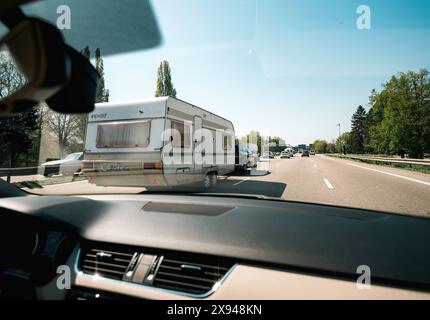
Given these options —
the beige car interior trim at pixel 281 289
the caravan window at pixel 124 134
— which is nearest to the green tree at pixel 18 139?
the beige car interior trim at pixel 281 289

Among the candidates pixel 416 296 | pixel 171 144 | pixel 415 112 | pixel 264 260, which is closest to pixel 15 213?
pixel 264 260

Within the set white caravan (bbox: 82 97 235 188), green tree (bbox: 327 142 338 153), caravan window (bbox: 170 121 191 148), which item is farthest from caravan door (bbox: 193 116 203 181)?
green tree (bbox: 327 142 338 153)

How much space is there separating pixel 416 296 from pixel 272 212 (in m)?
1.02

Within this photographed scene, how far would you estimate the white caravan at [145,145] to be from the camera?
7473 millimetres

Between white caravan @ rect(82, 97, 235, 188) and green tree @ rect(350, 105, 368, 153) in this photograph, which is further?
green tree @ rect(350, 105, 368, 153)

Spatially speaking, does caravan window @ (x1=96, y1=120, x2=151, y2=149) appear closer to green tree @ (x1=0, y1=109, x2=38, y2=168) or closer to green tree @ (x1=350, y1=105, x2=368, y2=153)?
green tree @ (x1=0, y1=109, x2=38, y2=168)

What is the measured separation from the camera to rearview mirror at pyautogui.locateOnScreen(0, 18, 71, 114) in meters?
0.62

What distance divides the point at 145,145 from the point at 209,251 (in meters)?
6.40

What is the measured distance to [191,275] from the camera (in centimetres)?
159

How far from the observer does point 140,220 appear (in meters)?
2.10

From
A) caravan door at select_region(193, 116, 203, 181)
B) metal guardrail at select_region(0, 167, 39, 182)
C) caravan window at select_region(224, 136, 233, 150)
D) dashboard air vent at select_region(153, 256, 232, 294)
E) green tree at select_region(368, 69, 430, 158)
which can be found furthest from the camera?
green tree at select_region(368, 69, 430, 158)

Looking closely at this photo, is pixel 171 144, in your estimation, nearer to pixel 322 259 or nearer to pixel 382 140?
pixel 322 259

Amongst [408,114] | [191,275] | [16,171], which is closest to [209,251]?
[191,275]

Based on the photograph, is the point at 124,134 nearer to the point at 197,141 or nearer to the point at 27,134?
the point at 197,141
